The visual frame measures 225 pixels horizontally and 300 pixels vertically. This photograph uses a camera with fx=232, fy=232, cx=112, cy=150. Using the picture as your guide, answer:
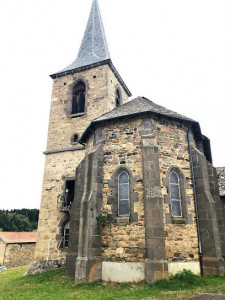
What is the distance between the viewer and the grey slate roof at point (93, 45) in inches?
801

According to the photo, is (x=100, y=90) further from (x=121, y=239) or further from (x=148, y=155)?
(x=121, y=239)

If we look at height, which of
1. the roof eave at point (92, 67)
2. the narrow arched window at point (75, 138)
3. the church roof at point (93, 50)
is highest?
the church roof at point (93, 50)

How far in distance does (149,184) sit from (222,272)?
13.7 feet

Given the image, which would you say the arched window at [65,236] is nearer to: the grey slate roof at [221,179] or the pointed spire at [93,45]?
the grey slate roof at [221,179]

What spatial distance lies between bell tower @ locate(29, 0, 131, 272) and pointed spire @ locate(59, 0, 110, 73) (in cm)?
9

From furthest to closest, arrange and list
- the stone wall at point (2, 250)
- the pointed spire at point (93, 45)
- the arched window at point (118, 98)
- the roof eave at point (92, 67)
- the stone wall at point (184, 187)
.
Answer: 1. the stone wall at point (2, 250)
2. the arched window at point (118, 98)
3. the pointed spire at point (93, 45)
4. the roof eave at point (92, 67)
5. the stone wall at point (184, 187)

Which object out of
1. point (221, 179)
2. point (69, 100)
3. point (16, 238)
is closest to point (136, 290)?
point (221, 179)

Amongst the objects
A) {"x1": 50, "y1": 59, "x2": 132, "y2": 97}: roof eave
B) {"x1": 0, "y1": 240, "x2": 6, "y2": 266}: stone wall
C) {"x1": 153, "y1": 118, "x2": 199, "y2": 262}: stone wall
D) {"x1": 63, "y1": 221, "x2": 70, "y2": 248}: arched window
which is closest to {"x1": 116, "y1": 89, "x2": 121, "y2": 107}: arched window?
{"x1": 50, "y1": 59, "x2": 132, "y2": 97}: roof eave

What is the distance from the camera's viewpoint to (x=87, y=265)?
8.73 meters

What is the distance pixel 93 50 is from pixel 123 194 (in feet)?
55.4

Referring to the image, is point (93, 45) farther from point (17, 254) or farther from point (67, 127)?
point (17, 254)

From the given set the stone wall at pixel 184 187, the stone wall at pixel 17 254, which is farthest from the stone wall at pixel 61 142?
the stone wall at pixel 17 254

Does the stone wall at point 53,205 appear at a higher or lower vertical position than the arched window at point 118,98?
lower

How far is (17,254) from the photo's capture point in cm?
3000
